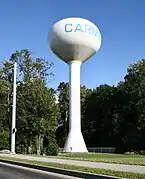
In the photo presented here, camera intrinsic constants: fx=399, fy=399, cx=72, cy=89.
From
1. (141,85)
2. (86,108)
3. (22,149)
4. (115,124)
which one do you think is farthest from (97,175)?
(86,108)

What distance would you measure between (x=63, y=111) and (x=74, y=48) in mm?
37315

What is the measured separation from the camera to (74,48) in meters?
51.6

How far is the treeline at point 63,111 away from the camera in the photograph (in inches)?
1613

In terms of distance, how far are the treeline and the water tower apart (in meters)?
2.68

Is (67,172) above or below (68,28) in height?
below

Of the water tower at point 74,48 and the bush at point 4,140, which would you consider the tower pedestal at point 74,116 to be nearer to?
the water tower at point 74,48

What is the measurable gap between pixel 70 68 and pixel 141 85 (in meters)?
19.2

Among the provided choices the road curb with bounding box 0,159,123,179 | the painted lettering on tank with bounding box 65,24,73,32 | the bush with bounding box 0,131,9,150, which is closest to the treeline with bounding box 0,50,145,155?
the bush with bounding box 0,131,9,150

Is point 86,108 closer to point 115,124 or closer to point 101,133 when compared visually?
point 101,133

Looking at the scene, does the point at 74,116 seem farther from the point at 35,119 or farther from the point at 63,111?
the point at 63,111

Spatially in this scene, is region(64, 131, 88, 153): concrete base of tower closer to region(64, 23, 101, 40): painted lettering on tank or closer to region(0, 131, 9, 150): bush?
region(0, 131, 9, 150): bush

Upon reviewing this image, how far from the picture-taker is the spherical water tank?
50594 millimetres

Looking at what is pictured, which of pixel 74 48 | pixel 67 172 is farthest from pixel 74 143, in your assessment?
pixel 67 172

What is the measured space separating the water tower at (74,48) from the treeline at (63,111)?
2.68 metres
